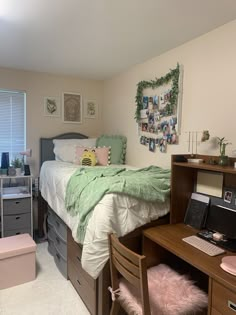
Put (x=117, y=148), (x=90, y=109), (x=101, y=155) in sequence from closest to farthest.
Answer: (x=101, y=155), (x=117, y=148), (x=90, y=109)

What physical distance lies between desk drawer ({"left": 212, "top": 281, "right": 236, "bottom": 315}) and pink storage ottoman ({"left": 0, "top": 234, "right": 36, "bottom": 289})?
171 centimetres

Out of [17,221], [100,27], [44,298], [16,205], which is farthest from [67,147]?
[44,298]

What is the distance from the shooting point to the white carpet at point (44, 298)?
1.95 meters

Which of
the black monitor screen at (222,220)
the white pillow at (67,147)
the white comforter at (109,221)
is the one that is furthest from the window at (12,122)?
the black monitor screen at (222,220)

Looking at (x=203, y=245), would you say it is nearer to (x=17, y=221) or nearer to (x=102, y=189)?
(x=102, y=189)

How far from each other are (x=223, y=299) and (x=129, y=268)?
0.46m

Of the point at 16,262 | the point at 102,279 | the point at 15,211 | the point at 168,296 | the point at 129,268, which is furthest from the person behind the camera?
the point at 15,211

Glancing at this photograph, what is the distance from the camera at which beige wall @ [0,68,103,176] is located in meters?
3.27

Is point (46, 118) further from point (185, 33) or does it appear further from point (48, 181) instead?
point (185, 33)

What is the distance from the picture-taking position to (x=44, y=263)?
268 cm

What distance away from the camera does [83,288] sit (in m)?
2.00

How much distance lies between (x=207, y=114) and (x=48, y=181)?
185 centimetres

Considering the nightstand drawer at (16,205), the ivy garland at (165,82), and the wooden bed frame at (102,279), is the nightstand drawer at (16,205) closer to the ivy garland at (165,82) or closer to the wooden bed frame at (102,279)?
the wooden bed frame at (102,279)

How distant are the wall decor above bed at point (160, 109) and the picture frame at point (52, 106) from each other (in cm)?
123
